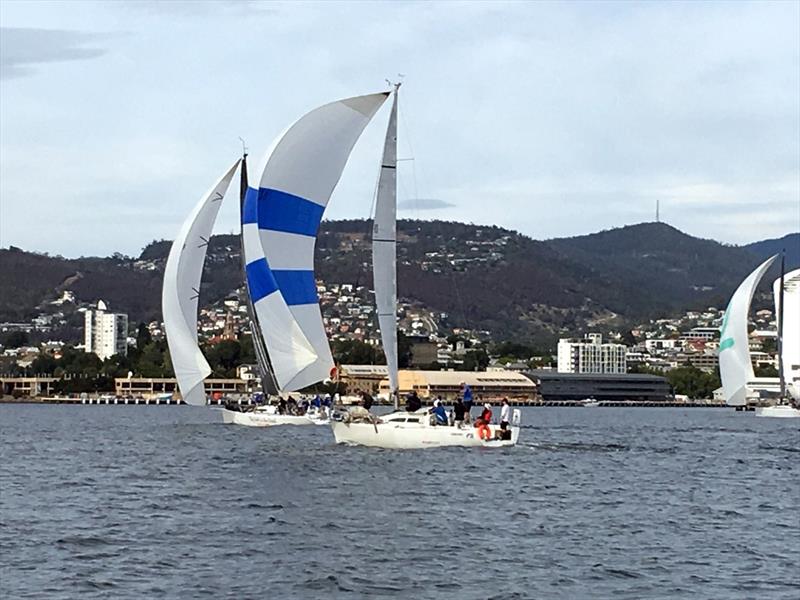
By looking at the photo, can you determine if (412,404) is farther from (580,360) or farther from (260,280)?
(580,360)

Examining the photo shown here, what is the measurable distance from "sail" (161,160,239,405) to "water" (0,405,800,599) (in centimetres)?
1399

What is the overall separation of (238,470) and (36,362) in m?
137

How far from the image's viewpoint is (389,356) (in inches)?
1395

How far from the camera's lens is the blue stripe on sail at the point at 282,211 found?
124ft

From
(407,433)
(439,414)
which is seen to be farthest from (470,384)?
(407,433)

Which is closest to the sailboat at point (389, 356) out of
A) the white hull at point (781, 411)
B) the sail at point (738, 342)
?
the white hull at point (781, 411)

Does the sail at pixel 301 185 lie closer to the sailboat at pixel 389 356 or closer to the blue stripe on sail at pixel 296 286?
the blue stripe on sail at pixel 296 286

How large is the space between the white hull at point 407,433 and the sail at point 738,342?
49756 millimetres

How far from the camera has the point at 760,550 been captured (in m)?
20.6

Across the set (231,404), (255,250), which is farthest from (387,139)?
(231,404)

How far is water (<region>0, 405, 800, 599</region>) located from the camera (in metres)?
17.8

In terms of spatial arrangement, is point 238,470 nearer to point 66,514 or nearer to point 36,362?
point 66,514

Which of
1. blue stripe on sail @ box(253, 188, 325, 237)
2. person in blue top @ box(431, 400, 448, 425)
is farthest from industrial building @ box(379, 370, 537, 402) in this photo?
person in blue top @ box(431, 400, 448, 425)

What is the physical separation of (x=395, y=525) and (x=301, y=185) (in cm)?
1654
